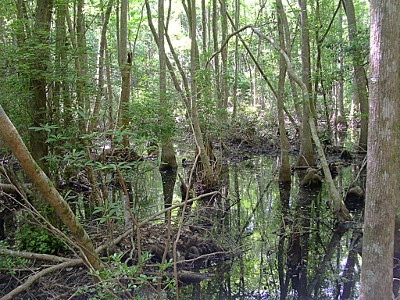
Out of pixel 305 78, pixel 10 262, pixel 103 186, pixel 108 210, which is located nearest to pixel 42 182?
pixel 108 210

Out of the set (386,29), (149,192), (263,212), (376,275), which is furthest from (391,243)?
(149,192)

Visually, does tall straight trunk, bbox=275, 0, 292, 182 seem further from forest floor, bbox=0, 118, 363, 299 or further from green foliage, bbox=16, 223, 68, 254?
green foliage, bbox=16, 223, 68, 254

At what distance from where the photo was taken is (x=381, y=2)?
3.33 m

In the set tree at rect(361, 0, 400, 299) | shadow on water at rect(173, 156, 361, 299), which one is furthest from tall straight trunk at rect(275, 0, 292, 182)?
tree at rect(361, 0, 400, 299)

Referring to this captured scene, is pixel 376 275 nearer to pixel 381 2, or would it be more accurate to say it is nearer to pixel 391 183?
pixel 391 183

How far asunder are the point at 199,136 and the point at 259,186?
2.43 metres

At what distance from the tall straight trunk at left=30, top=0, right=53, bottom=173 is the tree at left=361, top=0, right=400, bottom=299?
3874 mm

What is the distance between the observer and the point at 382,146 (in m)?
3.37

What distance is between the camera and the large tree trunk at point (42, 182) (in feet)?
8.88

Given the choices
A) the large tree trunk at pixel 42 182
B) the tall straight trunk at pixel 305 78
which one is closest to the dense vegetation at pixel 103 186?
the large tree trunk at pixel 42 182

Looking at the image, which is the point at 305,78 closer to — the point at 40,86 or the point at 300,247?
the point at 300,247

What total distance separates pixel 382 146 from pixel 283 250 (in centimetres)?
364

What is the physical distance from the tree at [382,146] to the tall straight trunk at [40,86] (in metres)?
3.87

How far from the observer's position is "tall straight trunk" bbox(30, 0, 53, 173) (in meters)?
5.06
